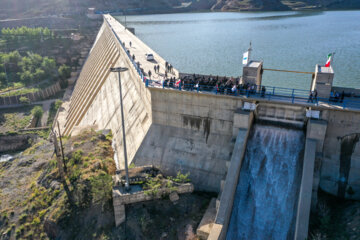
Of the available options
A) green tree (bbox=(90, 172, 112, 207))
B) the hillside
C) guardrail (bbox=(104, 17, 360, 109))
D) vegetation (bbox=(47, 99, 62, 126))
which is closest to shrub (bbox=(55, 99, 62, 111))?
vegetation (bbox=(47, 99, 62, 126))

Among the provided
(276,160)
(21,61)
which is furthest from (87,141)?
(21,61)

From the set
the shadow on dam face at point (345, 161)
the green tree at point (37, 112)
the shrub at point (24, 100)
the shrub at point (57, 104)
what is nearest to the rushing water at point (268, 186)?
the shadow on dam face at point (345, 161)

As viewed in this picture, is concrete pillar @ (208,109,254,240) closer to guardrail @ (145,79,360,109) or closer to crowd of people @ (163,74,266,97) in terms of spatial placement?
guardrail @ (145,79,360,109)

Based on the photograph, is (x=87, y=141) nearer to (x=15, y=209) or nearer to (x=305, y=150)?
(x=15, y=209)

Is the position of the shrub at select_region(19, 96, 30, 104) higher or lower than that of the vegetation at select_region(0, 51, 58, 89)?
lower

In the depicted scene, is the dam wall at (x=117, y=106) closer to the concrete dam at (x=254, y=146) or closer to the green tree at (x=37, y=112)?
the concrete dam at (x=254, y=146)

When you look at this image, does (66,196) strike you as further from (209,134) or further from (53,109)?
(53,109)
